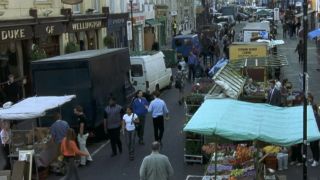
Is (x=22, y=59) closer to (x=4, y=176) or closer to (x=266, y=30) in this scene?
(x=4, y=176)

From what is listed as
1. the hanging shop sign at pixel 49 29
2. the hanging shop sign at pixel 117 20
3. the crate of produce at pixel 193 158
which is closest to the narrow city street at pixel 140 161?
the crate of produce at pixel 193 158

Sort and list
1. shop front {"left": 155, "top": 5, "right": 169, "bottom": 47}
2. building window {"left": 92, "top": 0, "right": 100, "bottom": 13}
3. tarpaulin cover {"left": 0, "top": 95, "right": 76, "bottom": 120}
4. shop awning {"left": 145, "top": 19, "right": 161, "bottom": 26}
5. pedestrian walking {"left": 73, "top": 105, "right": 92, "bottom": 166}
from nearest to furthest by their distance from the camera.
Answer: tarpaulin cover {"left": 0, "top": 95, "right": 76, "bottom": 120} < pedestrian walking {"left": 73, "top": 105, "right": 92, "bottom": 166} < building window {"left": 92, "top": 0, "right": 100, "bottom": 13} < shop awning {"left": 145, "top": 19, "right": 161, "bottom": 26} < shop front {"left": 155, "top": 5, "right": 169, "bottom": 47}

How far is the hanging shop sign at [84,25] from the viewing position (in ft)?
107

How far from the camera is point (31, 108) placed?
15547 millimetres

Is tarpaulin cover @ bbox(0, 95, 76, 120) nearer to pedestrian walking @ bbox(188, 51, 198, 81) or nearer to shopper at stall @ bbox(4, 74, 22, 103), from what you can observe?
shopper at stall @ bbox(4, 74, 22, 103)

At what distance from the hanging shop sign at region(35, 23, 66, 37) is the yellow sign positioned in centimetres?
851

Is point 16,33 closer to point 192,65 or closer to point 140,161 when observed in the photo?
point 140,161

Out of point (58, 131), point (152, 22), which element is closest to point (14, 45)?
point (58, 131)

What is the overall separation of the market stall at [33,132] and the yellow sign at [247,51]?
13.7 metres

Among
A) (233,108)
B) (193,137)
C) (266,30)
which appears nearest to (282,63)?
(193,137)

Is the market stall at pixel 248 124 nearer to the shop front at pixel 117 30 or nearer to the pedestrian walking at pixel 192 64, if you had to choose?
the pedestrian walking at pixel 192 64

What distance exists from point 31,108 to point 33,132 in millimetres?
766

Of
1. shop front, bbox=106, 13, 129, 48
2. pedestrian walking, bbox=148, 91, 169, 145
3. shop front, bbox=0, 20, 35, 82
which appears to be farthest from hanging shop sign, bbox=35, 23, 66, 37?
pedestrian walking, bbox=148, 91, 169, 145

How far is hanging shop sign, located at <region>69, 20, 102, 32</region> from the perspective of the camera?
32697 millimetres
